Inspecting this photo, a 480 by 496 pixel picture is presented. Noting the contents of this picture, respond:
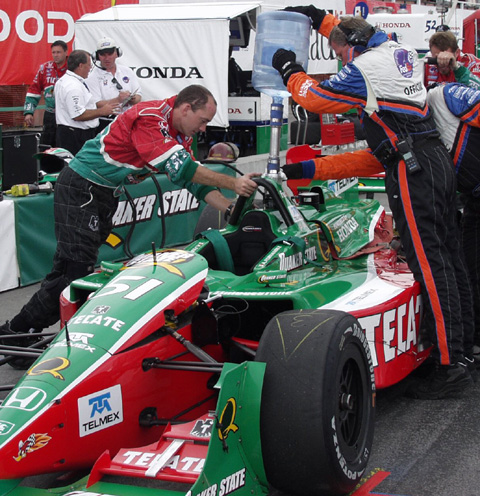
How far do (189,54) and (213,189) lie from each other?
23.1 ft

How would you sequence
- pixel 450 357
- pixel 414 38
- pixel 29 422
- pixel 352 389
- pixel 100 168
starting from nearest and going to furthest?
pixel 29 422 < pixel 352 389 < pixel 450 357 < pixel 100 168 < pixel 414 38

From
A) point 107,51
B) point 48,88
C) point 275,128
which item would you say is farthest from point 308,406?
point 48,88

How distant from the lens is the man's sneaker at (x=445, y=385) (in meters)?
4.55

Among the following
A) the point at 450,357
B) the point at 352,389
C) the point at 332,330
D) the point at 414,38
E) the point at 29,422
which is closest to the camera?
the point at 29,422

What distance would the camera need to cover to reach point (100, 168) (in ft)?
16.1

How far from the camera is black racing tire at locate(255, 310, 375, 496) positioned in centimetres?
303

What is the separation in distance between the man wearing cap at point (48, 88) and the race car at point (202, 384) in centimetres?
644

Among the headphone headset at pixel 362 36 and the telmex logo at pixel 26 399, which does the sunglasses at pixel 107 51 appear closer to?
the headphone headset at pixel 362 36

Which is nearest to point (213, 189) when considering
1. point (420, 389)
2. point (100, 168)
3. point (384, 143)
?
point (100, 168)

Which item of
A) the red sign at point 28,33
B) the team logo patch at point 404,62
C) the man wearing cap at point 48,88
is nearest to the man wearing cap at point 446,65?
the team logo patch at point 404,62

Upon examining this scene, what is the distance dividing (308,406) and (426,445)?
1204 mm

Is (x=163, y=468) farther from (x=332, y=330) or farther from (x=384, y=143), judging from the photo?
(x=384, y=143)

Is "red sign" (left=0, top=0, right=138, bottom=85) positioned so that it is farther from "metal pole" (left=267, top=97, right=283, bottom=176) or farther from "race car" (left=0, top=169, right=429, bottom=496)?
"race car" (left=0, top=169, right=429, bottom=496)

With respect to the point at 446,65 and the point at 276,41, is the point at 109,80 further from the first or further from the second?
the point at 446,65
